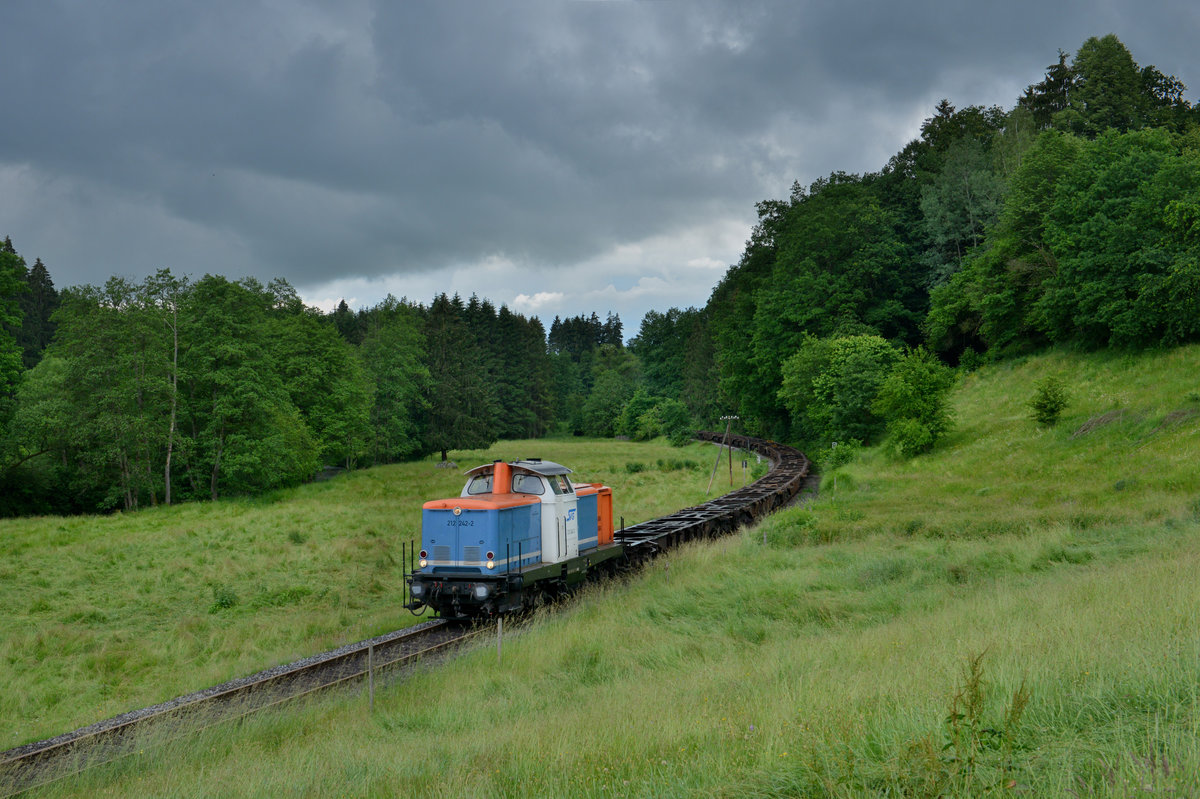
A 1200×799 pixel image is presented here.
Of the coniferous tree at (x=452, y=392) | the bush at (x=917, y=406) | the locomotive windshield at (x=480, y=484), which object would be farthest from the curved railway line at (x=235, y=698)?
the coniferous tree at (x=452, y=392)

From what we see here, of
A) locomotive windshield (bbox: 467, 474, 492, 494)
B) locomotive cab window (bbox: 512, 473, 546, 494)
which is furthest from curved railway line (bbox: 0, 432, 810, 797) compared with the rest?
locomotive cab window (bbox: 512, 473, 546, 494)

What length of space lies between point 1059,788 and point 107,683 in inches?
597

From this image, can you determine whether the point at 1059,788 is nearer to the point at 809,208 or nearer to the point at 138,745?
the point at 138,745

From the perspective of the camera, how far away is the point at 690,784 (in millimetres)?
4594

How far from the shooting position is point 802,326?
61.7 metres

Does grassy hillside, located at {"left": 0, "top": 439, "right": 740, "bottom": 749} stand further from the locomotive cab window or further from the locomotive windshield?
the locomotive cab window

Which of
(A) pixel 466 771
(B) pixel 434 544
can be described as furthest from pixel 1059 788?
(B) pixel 434 544

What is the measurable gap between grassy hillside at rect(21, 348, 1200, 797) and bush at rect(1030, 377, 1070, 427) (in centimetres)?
1541

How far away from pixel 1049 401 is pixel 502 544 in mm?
31313

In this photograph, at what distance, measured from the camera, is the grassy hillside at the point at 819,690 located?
4324 millimetres

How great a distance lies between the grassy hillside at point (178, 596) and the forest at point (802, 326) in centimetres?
566

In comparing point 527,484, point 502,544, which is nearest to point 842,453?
point 527,484

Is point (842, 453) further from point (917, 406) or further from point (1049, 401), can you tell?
point (1049, 401)

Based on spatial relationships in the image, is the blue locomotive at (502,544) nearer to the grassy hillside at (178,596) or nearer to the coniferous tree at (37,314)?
the grassy hillside at (178,596)
